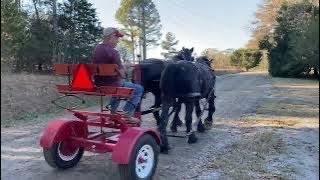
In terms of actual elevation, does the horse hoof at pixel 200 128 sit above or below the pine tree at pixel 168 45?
below

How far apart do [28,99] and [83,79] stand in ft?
26.1

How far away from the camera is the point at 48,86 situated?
589 inches

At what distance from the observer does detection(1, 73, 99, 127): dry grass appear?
34.2 ft

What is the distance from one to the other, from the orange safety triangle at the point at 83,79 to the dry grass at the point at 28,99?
4.50m

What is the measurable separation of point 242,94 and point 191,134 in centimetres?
927

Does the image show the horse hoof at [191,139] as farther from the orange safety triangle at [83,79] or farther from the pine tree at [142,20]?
the orange safety triangle at [83,79]

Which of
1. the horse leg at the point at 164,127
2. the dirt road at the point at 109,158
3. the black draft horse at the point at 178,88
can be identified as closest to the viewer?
the dirt road at the point at 109,158

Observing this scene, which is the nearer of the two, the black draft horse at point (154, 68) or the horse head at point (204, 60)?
the black draft horse at point (154, 68)

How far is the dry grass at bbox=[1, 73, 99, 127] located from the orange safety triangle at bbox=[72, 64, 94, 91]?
4.50 m

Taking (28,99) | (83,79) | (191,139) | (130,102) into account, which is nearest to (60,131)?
(83,79)

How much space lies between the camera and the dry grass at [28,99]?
10430 millimetres

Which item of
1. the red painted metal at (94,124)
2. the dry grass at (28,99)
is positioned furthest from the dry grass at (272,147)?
the dry grass at (28,99)

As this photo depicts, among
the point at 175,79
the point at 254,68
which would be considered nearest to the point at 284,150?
the point at 175,79

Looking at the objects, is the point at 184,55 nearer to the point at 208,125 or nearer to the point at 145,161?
the point at 208,125
